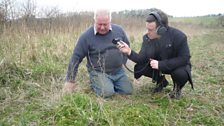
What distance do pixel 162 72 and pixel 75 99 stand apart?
161cm

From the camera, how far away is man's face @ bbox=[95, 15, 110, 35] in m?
4.58

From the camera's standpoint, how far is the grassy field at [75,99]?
355cm

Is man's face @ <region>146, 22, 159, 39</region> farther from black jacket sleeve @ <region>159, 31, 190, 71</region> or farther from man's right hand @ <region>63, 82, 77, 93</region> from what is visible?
man's right hand @ <region>63, 82, 77, 93</region>

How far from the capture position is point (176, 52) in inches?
180

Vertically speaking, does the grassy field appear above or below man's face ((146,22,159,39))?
below

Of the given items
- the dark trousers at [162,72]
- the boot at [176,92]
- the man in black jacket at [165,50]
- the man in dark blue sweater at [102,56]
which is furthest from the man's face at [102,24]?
the boot at [176,92]

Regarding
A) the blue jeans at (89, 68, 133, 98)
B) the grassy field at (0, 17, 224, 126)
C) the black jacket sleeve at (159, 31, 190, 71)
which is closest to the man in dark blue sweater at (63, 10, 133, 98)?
the blue jeans at (89, 68, 133, 98)

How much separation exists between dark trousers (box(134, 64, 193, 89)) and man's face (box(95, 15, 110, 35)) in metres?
0.80

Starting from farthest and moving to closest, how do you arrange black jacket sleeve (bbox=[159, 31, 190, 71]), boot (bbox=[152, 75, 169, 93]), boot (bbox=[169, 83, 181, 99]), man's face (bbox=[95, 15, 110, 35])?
boot (bbox=[152, 75, 169, 93]), boot (bbox=[169, 83, 181, 99]), man's face (bbox=[95, 15, 110, 35]), black jacket sleeve (bbox=[159, 31, 190, 71])

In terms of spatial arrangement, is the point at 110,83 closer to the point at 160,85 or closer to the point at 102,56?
the point at 102,56

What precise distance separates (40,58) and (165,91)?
2.87 meters

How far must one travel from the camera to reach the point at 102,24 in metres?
4.66

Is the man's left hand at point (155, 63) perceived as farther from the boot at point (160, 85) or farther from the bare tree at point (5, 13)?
the bare tree at point (5, 13)

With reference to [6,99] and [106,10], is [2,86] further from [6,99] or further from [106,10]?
[106,10]
